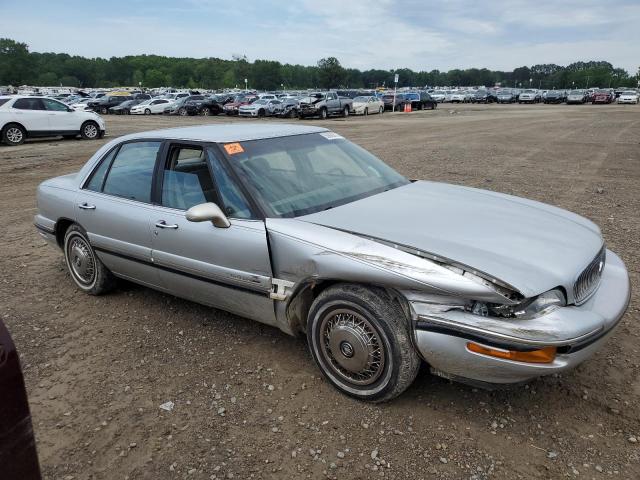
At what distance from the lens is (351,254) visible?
8.82ft

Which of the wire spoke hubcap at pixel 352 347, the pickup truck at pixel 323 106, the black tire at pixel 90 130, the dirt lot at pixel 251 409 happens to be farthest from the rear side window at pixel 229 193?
the pickup truck at pixel 323 106

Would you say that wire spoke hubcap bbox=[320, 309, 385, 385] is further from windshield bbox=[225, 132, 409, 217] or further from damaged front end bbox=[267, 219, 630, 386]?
windshield bbox=[225, 132, 409, 217]

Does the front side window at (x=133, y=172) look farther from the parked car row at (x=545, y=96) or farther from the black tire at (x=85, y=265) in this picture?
the parked car row at (x=545, y=96)

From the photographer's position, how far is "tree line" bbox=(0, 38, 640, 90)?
10644cm

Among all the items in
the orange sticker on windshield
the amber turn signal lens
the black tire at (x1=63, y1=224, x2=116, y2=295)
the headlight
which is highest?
the orange sticker on windshield

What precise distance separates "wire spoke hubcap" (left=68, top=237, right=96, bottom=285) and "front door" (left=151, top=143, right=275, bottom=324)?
105cm

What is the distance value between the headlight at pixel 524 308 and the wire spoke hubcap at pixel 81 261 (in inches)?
134

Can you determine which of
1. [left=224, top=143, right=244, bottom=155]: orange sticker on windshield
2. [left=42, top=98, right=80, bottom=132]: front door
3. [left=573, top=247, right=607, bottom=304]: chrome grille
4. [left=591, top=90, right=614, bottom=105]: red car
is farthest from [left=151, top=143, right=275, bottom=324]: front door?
[left=591, top=90, right=614, bottom=105]: red car

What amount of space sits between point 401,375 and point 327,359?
0.50 metres

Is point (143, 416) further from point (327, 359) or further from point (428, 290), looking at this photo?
point (428, 290)

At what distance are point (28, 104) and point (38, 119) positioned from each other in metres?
0.54

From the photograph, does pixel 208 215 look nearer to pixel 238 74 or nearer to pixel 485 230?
pixel 485 230

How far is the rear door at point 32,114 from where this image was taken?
1612cm

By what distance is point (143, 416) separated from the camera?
9.40 feet
